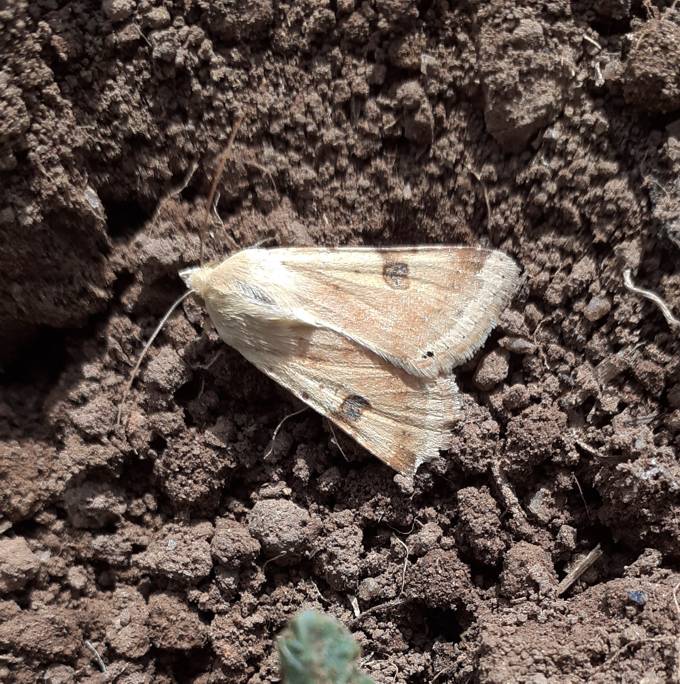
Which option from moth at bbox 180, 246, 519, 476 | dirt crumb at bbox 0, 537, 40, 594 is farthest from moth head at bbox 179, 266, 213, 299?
dirt crumb at bbox 0, 537, 40, 594

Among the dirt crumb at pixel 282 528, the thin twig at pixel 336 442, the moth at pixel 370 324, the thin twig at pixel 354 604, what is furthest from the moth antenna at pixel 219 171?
the thin twig at pixel 354 604

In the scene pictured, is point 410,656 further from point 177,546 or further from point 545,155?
point 545,155

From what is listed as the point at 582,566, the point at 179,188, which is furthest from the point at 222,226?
the point at 582,566

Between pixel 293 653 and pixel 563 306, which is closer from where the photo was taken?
pixel 293 653

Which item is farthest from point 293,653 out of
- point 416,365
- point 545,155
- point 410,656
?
point 545,155

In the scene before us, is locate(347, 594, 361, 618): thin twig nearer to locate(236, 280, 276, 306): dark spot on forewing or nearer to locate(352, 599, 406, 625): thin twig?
locate(352, 599, 406, 625): thin twig

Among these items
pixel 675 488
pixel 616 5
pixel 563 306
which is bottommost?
pixel 675 488

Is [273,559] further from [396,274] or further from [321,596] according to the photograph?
[396,274]
